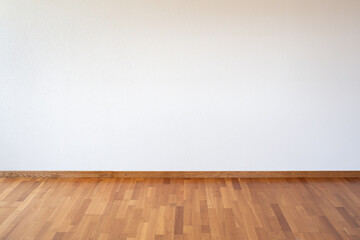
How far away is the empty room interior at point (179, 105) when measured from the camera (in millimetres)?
3340

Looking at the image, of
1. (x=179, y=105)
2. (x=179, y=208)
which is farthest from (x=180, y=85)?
(x=179, y=208)

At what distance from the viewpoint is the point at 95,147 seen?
3639mm

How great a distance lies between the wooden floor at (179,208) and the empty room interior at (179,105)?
0.02 meters

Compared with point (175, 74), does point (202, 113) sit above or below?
below

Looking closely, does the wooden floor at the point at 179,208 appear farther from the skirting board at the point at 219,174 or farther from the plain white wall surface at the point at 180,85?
the plain white wall surface at the point at 180,85

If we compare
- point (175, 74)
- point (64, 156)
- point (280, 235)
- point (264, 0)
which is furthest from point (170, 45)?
point (280, 235)

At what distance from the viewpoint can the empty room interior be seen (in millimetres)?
3340

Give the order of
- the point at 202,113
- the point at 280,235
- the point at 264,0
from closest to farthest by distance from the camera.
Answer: the point at 280,235 → the point at 264,0 → the point at 202,113

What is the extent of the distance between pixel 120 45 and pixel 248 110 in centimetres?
122

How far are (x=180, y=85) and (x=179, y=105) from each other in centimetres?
17

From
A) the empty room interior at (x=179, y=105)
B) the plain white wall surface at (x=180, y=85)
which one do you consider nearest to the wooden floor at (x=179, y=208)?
the empty room interior at (x=179, y=105)

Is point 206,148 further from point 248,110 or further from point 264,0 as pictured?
point 264,0

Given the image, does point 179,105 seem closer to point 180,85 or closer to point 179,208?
point 180,85

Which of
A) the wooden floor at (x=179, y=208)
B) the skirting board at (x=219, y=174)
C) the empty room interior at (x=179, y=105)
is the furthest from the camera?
the skirting board at (x=219, y=174)
